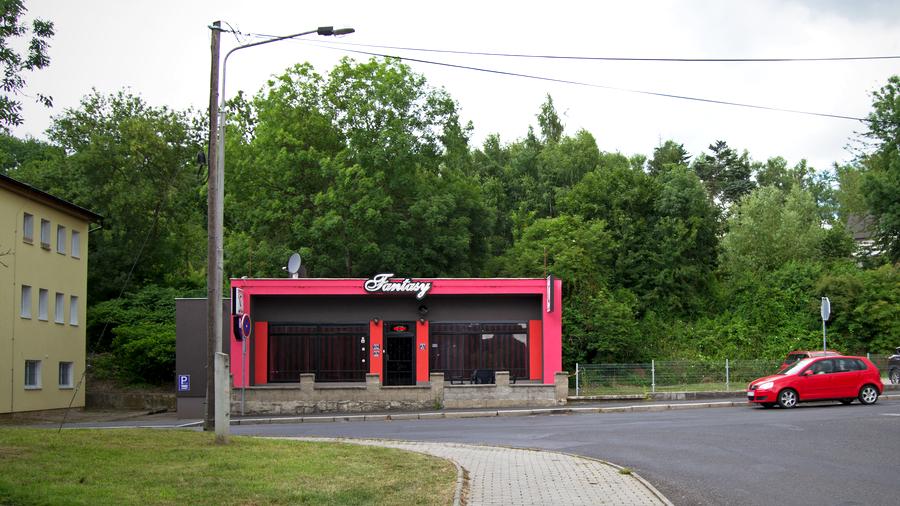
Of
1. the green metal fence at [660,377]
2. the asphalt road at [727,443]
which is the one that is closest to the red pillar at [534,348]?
the green metal fence at [660,377]

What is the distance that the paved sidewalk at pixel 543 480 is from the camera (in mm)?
11141

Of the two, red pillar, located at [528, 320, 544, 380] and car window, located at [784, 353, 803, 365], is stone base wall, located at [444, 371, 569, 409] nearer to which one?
red pillar, located at [528, 320, 544, 380]

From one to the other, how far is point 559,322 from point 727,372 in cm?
655

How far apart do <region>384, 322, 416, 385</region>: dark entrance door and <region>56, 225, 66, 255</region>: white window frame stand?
14721 millimetres

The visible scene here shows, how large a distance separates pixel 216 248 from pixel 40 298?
2178 cm

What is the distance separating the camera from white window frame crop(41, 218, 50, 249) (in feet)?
119

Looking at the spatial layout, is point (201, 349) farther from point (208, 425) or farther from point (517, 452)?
point (517, 452)

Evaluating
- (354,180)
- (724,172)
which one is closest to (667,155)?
(724,172)

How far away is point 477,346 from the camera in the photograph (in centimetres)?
3497

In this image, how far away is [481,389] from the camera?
30.7 m

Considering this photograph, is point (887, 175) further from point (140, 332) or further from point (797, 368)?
point (140, 332)

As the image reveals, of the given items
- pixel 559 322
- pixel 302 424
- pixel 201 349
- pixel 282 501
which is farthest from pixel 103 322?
pixel 282 501

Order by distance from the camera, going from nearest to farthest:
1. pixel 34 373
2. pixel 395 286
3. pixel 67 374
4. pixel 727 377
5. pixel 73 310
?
pixel 727 377 < pixel 395 286 < pixel 34 373 < pixel 67 374 < pixel 73 310

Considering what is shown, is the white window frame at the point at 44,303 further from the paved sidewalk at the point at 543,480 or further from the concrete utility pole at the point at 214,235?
the paved sidewalk at the point at 543,480
